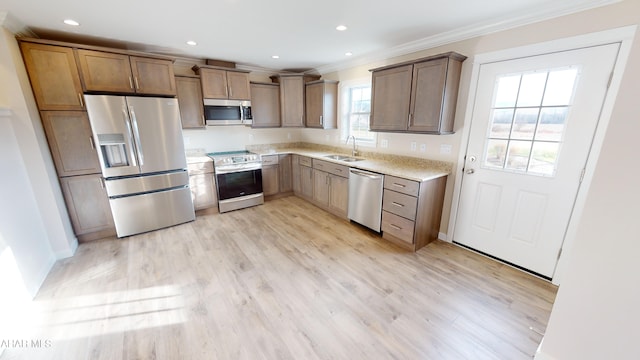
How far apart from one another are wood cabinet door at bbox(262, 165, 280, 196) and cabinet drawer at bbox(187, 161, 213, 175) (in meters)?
0.90

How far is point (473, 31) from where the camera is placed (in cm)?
243

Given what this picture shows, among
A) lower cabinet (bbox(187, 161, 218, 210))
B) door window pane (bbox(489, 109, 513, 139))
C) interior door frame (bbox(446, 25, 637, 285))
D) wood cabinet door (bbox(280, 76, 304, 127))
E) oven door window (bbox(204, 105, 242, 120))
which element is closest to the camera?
interior door frame (bbox(446, 25, 637, 285))

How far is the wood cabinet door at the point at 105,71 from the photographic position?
270 centimetres

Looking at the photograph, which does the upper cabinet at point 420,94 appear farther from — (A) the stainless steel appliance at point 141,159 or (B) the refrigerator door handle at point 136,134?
(B) the refrigerator door handle at point 136,134

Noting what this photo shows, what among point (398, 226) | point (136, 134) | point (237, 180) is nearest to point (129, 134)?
point (136, 134)

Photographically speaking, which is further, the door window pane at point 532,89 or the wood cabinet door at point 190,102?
the wood cabinet door at point 190,102

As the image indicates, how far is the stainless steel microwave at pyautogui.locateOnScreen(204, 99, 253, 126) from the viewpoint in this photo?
377 cm

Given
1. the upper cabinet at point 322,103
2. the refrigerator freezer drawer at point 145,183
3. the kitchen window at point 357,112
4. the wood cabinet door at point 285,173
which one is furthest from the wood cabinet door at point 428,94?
the refrigerator freezer drawer at point 145,183

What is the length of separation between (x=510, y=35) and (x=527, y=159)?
46.5 inches

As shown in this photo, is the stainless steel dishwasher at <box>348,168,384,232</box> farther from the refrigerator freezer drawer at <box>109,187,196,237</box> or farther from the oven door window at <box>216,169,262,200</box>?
the refrigerator freezer drawer at <box>109,187,196,237</box>

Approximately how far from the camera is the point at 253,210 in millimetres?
4051

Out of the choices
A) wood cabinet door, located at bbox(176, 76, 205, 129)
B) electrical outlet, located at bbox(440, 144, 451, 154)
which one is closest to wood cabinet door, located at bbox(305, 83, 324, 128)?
wood cabinet door, located at bbox(176, 76, 205, 129)

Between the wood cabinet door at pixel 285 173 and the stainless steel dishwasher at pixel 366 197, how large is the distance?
1.60m

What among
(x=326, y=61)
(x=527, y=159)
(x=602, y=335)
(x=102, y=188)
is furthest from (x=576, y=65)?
(x=102, y=188)
